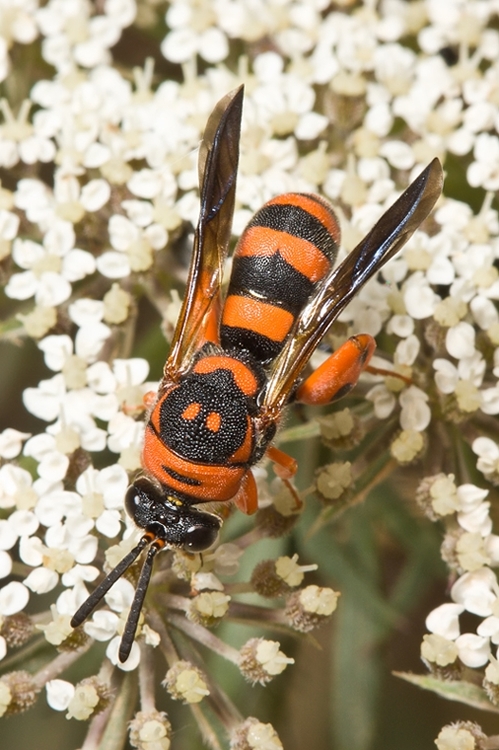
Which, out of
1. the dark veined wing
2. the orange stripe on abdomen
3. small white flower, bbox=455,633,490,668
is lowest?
small white flower, bbox=455,633,490,668

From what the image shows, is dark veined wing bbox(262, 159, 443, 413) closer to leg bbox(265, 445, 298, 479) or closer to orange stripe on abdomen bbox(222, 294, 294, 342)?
orange stripe on abdomen bbox(222, 294, 294, 342)

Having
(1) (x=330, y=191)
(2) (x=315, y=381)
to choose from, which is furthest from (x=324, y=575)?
(1) (x=330, y=191)

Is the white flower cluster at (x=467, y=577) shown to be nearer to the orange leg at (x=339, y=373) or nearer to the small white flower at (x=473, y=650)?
the small white flower at (x=473, y=650)

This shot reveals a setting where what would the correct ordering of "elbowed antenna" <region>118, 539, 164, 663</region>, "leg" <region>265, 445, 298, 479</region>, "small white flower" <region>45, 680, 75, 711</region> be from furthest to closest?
"leg" <region>265, 445, 298, 479</region>, "small white flower" <region>45, 680, 75, 711</region>, "elbowed antenna" <region>118, 539, 164, 663</region>

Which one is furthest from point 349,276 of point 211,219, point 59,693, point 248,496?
point 59,693

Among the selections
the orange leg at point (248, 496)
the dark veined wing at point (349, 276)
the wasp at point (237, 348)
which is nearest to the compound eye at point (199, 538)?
the wasp at point (237, 348)

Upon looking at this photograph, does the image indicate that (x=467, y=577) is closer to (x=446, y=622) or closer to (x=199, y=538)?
(x=446, y=622)

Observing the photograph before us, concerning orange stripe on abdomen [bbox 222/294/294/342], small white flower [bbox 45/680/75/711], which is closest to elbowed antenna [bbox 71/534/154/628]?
small white flower [bbox 45/680/75/711]

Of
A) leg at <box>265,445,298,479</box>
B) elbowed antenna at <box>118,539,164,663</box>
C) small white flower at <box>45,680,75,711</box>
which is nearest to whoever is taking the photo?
elbowed antenna at <box>118,539,164,663</box>
